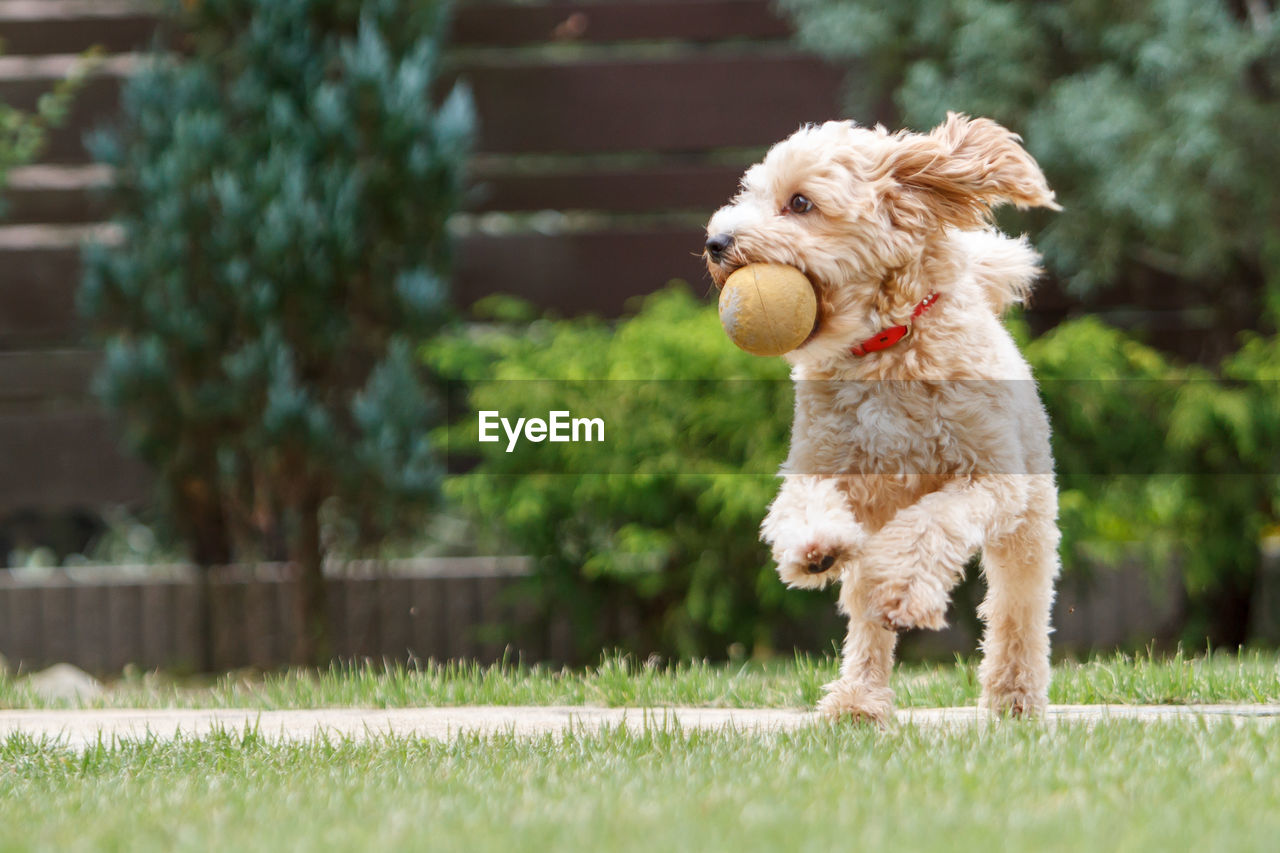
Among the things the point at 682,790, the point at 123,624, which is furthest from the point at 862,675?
the point at 123,624

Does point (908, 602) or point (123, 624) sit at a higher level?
point (908, 602)

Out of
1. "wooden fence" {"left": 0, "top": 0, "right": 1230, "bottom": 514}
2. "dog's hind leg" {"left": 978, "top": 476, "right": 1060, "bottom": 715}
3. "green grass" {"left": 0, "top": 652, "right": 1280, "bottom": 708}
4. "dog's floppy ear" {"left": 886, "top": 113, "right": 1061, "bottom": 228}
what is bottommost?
"green grass" {"left": 0, "top": 652, "right": 1280, "bottom": 708}

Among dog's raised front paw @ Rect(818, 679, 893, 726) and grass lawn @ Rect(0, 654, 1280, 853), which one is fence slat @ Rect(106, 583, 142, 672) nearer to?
grass lawn @ Rect(0, 654, 1280, 853)

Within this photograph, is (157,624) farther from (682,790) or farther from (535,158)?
(682,790)

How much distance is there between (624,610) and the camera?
6883mm

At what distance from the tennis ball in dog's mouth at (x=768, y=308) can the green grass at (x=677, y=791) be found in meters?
0.89

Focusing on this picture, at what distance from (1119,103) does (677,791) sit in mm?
4849

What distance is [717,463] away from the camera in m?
6.35

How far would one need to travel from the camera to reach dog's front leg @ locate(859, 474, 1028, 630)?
2930mm


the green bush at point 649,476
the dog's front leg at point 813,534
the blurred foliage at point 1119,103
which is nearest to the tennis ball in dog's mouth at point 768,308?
the dog's front leg at point 813,534

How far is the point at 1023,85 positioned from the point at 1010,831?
211 inches

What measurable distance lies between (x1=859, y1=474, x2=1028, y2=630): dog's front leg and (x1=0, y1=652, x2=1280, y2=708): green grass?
3.70 feet

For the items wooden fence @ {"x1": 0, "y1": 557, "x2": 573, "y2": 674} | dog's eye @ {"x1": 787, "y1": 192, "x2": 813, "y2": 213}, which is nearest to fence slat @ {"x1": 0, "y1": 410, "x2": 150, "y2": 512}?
wooden fence @ {"x1": 0, "y1": 557, "x2": 573, "y2": 674}

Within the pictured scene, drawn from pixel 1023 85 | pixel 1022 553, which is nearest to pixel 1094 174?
pixel 1023 85
